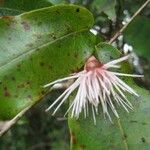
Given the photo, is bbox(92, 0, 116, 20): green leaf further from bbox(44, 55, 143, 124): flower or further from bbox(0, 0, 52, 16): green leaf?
bbox(44, 55, 143, 124): flower

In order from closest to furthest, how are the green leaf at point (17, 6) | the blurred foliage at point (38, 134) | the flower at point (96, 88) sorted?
the flower at point (96, 88)
the green leaf at point (17, 6)
the blurred foliage at point (38, 134)

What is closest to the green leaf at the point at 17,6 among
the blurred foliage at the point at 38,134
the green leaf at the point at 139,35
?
the green leaf at the point at 139,35

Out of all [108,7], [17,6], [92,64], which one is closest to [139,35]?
[108,7]

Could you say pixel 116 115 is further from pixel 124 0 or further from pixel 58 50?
pixel 124 0

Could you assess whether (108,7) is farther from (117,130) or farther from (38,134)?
(38,134)

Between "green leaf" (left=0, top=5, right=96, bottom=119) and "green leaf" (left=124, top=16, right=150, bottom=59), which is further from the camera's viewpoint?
"green leaf" (left=124, top=16, right=150, bottom=59)

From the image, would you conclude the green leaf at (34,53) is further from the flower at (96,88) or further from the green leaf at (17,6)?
the green leaf at (17,6)

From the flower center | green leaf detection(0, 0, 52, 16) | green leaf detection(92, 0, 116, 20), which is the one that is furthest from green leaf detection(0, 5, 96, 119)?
green leaf detection(92, 0, 116, 20)
